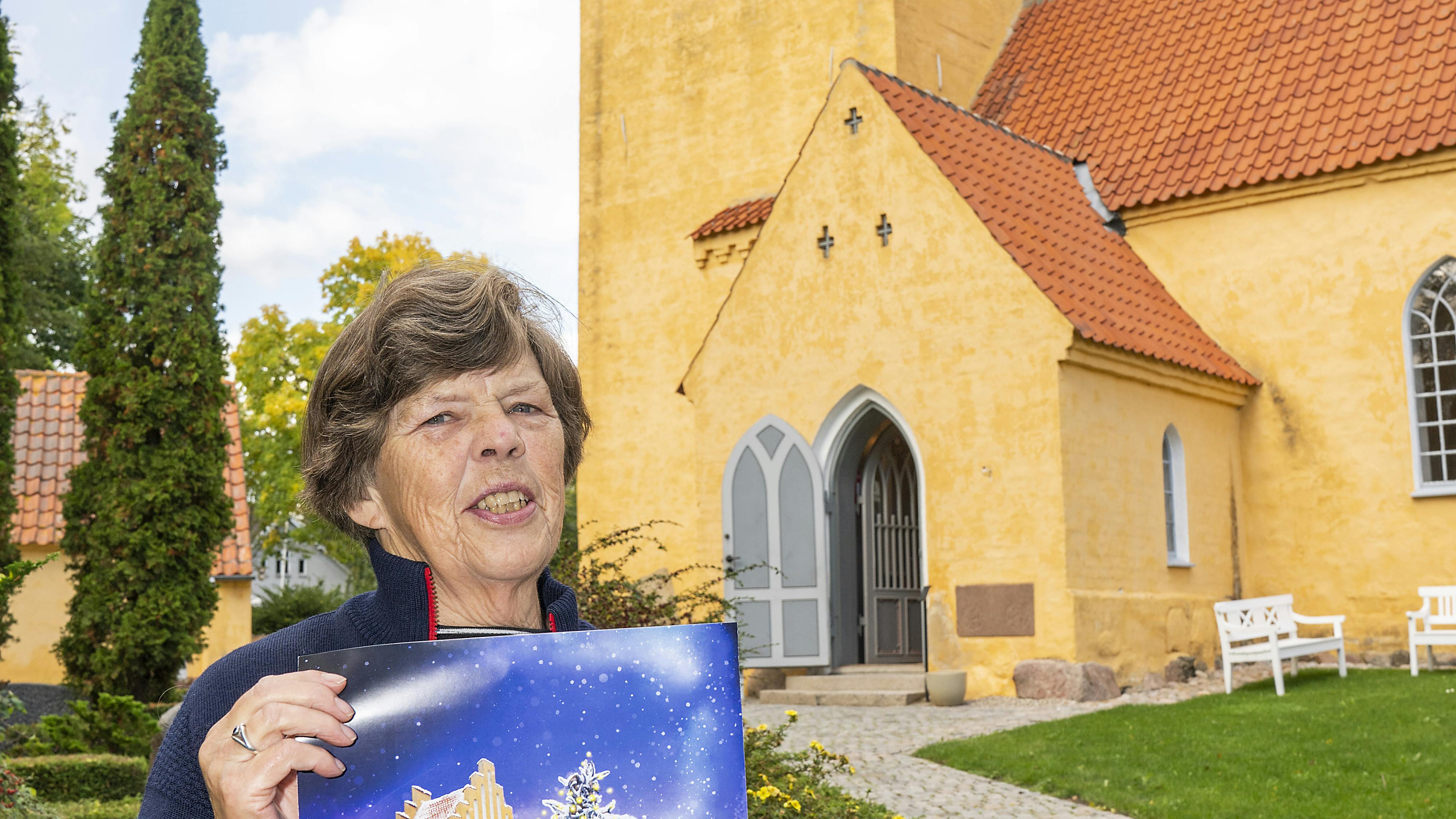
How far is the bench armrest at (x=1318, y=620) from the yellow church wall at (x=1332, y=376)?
33cm

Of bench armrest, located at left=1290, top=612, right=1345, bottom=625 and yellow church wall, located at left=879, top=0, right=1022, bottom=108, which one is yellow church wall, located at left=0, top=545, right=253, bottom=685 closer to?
yellow church wall, located at left=879, top=0, right=1022, bottom=108

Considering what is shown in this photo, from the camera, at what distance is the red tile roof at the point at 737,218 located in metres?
18.5

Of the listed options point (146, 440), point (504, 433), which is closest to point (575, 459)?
point (504, 433)

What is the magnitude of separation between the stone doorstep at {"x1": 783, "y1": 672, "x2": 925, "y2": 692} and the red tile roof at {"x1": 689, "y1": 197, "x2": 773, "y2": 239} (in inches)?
279

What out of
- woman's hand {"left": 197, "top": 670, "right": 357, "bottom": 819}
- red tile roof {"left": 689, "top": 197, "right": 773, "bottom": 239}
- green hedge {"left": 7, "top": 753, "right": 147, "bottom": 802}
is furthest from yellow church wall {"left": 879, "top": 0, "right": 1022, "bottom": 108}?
woman's hand {"left": 197, "top": 670, "right": 357, "bottom": 819}

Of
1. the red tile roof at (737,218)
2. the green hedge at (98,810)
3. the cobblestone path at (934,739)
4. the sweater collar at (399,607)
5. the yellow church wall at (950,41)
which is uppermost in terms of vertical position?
the yellow church wall at (950,41)

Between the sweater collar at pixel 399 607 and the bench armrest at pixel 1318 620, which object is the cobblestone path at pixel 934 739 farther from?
the sweater collar at pixel 399 607

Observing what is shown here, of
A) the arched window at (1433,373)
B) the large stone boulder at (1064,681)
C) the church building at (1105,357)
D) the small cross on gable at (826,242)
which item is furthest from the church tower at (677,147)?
the arched window at (1433,373)

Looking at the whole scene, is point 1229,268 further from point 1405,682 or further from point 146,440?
point 146,440

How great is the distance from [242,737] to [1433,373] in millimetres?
15674

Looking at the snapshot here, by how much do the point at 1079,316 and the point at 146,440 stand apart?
35.5ft

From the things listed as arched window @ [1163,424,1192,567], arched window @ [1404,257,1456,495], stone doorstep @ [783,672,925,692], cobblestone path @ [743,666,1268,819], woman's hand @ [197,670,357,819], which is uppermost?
arched window @ [1404,257,1456,495]

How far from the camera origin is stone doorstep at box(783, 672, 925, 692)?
12.9m

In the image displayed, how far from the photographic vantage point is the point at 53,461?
20266 millimetres
